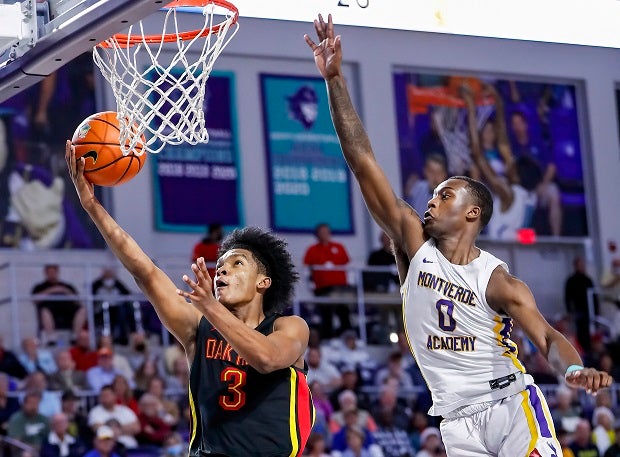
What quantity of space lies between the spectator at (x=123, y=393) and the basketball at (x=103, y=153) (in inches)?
253

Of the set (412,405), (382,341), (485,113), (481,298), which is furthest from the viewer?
(485,113)

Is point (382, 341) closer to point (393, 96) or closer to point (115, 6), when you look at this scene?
point (393, 96)

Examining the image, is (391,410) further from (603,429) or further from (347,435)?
(603,429)

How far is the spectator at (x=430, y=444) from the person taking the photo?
488 inches

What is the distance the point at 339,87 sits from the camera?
528 centimetres

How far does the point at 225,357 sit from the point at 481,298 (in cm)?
116

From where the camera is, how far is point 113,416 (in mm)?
11141

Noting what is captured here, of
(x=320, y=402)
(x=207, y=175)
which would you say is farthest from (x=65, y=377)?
(x=207, y=175)

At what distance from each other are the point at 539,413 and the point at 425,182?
12.6 m

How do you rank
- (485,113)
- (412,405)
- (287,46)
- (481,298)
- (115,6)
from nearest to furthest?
1. (115,6)
2. (481,298)
3. (412,405)
4. (287,46)
5. (485,113)

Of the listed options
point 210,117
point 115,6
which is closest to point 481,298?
point 115,6

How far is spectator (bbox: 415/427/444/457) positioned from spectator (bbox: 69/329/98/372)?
3.45 metres

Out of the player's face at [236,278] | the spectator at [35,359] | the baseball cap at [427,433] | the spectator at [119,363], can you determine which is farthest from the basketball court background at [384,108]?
the player's face at [236,278]

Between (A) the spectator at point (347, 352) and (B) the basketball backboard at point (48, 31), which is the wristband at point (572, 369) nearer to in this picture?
(B) the basketball backboard at point (48, 31)
